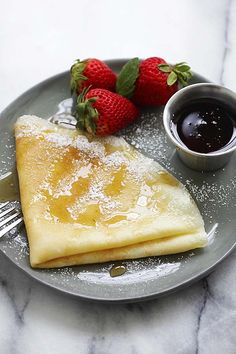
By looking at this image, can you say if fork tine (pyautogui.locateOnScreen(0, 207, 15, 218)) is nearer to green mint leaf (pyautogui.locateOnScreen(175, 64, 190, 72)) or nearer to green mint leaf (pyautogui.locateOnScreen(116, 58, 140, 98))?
green mint leaf (pyautogui.locateOnScreen(116, 58, 140, 98))

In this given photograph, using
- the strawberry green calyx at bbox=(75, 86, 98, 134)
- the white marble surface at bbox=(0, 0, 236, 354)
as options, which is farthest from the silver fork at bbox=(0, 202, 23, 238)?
the strawberry green calyx at bbox=(75, 86, 98, 134)

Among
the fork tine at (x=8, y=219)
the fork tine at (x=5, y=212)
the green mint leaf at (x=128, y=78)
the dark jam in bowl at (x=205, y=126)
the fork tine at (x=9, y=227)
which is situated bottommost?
the fork tine at (x=9, y=227)

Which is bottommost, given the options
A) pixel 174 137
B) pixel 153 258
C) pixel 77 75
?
pixel 153 258

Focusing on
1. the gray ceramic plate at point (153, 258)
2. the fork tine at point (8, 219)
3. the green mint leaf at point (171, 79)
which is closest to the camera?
the gray ceramic plate at point (153, 258)

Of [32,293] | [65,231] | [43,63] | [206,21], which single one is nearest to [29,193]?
[65,231]

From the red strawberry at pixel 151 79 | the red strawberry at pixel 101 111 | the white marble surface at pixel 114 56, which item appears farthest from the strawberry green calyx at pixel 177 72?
the white marble surface at pixel 114 56

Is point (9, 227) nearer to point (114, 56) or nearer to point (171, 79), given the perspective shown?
point (171, 79)

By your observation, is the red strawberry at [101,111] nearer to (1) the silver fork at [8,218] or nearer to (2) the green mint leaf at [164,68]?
(2) the green mint leaf at [164,68]

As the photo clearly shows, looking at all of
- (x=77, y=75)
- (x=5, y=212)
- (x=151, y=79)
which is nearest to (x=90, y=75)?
(x=77, y=75)
